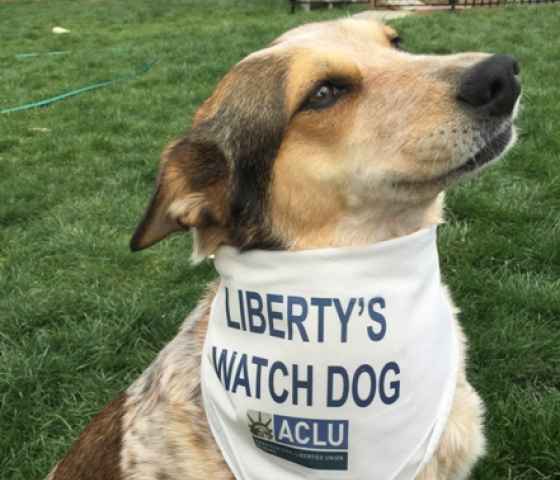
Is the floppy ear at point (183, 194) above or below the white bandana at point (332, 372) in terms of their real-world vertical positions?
above

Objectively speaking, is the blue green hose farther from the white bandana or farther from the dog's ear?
the white bandana

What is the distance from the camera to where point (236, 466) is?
237 cm

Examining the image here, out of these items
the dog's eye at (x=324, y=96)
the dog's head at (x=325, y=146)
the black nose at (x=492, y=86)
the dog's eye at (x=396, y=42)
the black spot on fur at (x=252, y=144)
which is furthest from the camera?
the dog's eye at (x=396, y=42)

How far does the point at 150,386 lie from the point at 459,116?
61.7 inches

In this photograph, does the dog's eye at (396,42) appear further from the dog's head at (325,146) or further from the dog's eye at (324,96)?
the dog's eye at (324,96)

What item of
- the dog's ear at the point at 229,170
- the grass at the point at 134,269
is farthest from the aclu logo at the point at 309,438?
the grass at the point at 134,269

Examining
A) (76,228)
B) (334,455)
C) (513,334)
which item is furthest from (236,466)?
(76,228)

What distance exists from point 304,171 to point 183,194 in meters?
0.46

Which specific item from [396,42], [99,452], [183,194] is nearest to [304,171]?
[183,194]

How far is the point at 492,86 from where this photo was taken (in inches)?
82.3

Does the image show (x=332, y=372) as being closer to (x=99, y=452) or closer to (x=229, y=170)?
(x=229, y=170)

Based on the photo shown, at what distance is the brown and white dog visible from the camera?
87.1 inches

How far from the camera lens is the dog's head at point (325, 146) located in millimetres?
2182

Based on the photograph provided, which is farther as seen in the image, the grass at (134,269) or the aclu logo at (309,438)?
the grass at (134,269)
